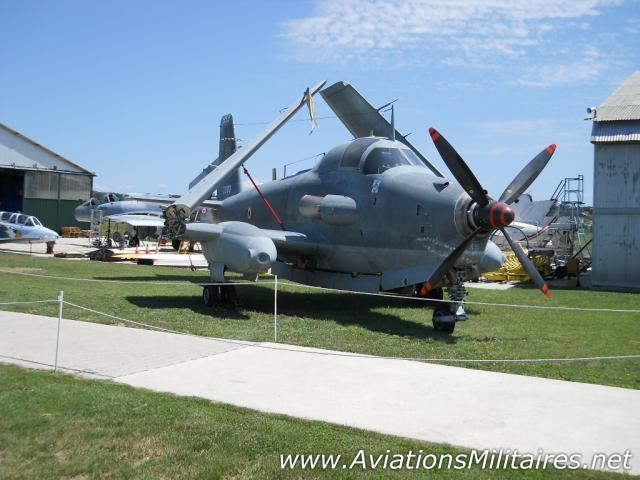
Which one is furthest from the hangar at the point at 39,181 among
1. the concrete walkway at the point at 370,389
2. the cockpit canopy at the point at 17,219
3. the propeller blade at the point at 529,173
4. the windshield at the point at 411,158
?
the propeller blade at the point at 529,173

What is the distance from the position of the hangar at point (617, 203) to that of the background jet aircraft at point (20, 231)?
89.7 feet

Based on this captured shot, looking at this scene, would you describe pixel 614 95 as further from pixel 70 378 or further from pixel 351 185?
pixel 70 378

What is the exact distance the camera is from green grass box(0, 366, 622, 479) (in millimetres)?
4660

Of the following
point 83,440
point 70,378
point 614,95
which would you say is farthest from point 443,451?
point 614,95

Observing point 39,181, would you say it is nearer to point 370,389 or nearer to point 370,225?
point 370,225

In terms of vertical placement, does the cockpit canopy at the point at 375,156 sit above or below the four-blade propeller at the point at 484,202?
above

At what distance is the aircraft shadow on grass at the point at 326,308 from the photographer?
1160cm

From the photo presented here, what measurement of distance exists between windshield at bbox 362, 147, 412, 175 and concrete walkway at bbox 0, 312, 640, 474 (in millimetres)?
5134

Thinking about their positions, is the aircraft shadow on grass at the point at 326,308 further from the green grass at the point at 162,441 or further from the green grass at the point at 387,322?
the green grass at the point at 162,441

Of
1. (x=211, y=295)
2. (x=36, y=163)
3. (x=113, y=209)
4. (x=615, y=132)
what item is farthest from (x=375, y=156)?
(x=36, y=163)

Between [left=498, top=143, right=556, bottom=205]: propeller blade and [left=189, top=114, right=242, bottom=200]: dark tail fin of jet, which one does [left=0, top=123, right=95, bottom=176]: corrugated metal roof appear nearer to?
[left=189, top=114, right=242, bottom=200]: dark tail fin of jet

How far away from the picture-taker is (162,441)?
205 inches

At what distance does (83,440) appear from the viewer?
5.25 meters

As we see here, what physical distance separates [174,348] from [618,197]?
63.2ft
